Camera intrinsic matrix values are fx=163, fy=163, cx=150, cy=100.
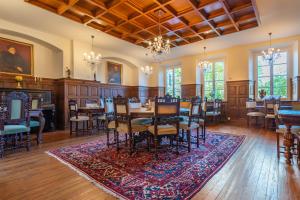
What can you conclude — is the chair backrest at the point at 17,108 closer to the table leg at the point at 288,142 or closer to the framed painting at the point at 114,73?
the framed painting at the point at 114,73

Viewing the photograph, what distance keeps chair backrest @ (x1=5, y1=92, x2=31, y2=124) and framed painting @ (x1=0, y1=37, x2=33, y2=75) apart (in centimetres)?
265

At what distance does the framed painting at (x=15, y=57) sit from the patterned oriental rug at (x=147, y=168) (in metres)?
3.72

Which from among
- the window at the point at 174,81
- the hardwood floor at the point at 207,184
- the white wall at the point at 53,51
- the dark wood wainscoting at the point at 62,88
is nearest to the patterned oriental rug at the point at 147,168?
the hardwood floor at the point at 207,184

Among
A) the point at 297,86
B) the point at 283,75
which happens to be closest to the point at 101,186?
the point at 297,86

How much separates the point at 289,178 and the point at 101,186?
2.43m

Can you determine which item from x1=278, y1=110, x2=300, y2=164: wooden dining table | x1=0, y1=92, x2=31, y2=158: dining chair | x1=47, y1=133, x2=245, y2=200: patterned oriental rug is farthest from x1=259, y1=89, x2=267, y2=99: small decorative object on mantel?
x1=0, y1=92, x2=31, y2=158: dining chair

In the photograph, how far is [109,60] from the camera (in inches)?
333

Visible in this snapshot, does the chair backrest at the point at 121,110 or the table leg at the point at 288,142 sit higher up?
the chair backrest at the point at 121,110

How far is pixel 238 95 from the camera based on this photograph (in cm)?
742

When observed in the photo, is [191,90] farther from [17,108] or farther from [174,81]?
[17,108]

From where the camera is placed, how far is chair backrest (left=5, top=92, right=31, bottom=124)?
3271 millimetres

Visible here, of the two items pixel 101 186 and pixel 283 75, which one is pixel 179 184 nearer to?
pixel 101 186

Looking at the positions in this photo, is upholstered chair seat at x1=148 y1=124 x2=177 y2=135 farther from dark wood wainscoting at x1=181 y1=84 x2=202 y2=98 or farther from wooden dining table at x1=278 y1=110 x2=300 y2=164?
dark wood wainscoting at x1=181 y1=84 x2=202 y2=98

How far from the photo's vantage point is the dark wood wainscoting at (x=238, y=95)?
23.6 feet
